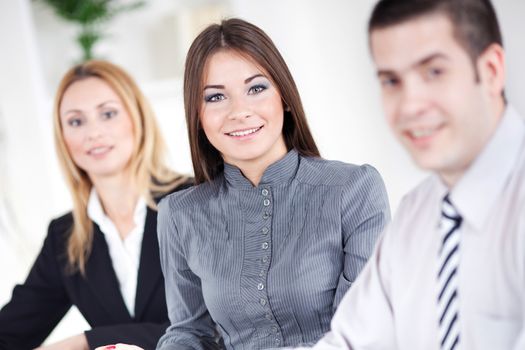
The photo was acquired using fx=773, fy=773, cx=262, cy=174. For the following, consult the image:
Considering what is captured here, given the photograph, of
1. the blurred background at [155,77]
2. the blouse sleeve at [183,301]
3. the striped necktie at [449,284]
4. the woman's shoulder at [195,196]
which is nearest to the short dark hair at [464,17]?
the striped necktie at [449,284]

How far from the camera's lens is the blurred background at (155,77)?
4.42 metres

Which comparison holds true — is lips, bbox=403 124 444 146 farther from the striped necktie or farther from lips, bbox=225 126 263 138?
lips, bbox=225 126 263 138

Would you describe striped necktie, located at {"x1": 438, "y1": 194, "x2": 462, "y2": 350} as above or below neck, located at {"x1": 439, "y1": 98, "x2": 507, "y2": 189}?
below

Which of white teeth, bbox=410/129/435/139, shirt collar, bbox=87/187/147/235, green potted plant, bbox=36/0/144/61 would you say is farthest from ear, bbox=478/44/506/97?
green potted plant, bbox=36/0/144/61

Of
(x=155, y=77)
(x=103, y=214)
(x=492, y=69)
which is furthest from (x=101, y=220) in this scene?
(x=155, y=77)

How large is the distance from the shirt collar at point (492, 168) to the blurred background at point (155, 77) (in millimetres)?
3342

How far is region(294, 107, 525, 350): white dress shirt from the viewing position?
3.74 ft

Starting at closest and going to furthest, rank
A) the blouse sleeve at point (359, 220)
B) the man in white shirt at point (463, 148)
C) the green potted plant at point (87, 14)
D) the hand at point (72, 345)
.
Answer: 1. the man in white shirt at point (463, 148)
2. the blouse sleeve at point (359, 220)
3. the hand at point (72, 345)
4. the green potted plant at point (87, 14)

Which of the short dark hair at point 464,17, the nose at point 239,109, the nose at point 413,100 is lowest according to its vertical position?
the nose at point 239,109

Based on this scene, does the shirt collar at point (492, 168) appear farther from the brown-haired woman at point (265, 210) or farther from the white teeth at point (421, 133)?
the brown-haired woman at point (265, 210)

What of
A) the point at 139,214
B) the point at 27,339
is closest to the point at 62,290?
the point at 27,339

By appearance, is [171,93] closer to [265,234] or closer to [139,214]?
[139,214]

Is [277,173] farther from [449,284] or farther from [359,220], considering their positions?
[449,284]

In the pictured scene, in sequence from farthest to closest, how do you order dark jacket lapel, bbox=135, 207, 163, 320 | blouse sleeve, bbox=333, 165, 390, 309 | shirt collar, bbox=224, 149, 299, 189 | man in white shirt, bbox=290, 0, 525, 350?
dark jacket lapel, bbox=135, 207, 163, 320 < shirt collar, bbox=224, 149, 299, 189 < blouse sleeve, bbox=333, 165, 390, 309 < man in white shirt, bbox=290, 0, 525, 350
